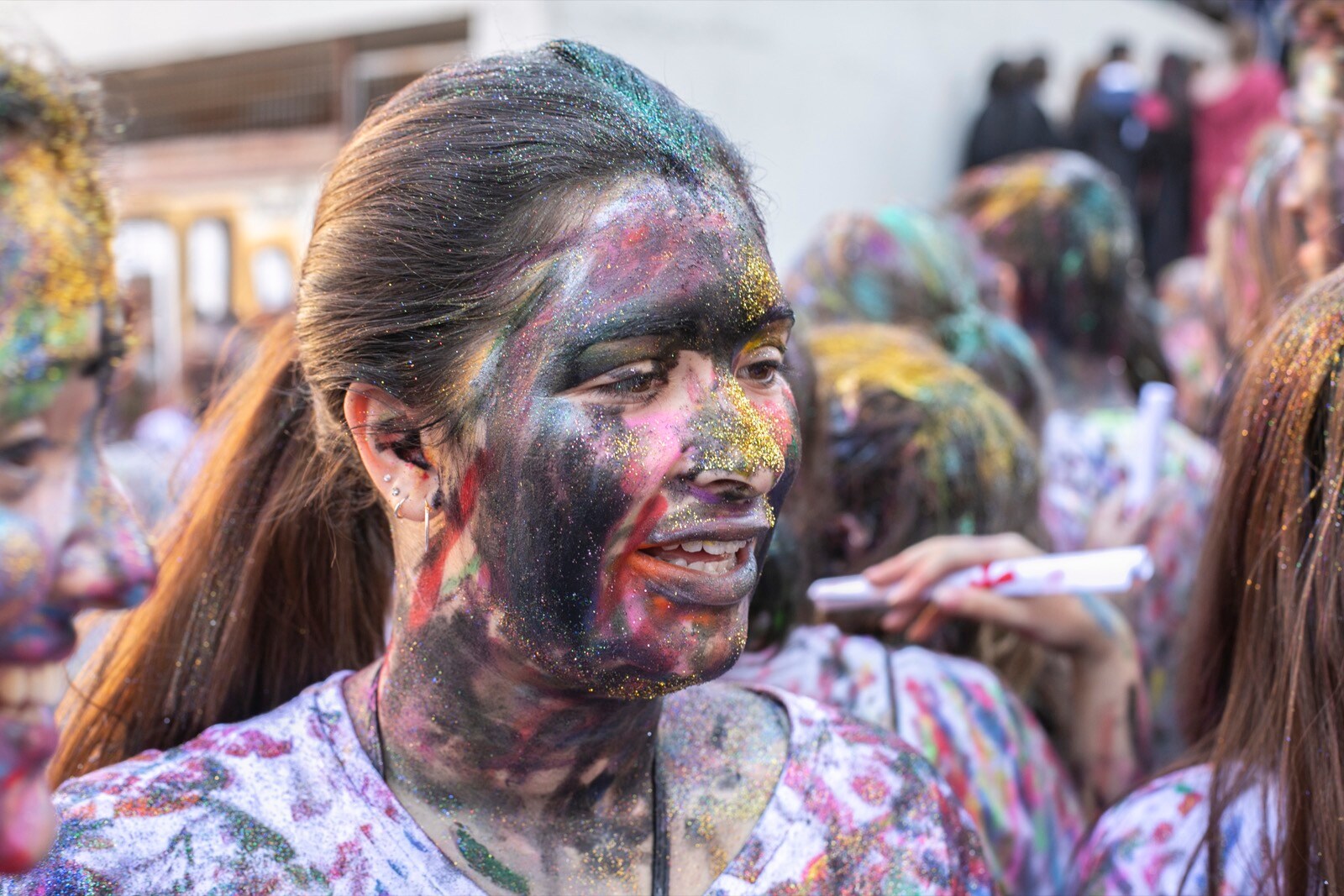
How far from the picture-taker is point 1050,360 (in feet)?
12.6

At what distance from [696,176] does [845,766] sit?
0.65 metres

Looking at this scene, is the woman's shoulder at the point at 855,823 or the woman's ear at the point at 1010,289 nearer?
the woman's shoulder at the point at 855,823

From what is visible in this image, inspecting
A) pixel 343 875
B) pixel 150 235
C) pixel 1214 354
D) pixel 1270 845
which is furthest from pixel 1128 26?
pixel 343 875

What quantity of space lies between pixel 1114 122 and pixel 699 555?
621cm

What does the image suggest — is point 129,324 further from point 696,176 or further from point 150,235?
point 150,235

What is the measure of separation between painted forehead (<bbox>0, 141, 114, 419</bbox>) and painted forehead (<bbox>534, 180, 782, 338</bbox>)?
50 centimetres

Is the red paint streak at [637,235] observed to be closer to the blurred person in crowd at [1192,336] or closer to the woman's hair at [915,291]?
the woman's hair at [915,291]

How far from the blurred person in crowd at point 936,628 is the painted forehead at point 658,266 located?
2.51 ft

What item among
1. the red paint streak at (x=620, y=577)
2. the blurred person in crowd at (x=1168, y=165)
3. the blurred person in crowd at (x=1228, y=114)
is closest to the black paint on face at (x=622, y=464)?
the red paint streak at (x=620, y=577)

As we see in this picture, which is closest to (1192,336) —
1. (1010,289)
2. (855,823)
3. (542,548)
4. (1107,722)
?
(1010,289)

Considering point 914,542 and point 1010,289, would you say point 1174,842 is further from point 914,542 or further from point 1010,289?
point 1010,289

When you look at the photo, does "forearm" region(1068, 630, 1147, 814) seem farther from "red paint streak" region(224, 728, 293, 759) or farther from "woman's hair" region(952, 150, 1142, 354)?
"woman's hair" region(952, 150, 1142, 354)

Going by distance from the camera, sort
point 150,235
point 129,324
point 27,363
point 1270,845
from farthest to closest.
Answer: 1. point 150,235
2. point 1270,845
3. point 129,324
4. point 27,363

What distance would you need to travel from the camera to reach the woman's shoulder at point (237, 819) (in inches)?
45.7
